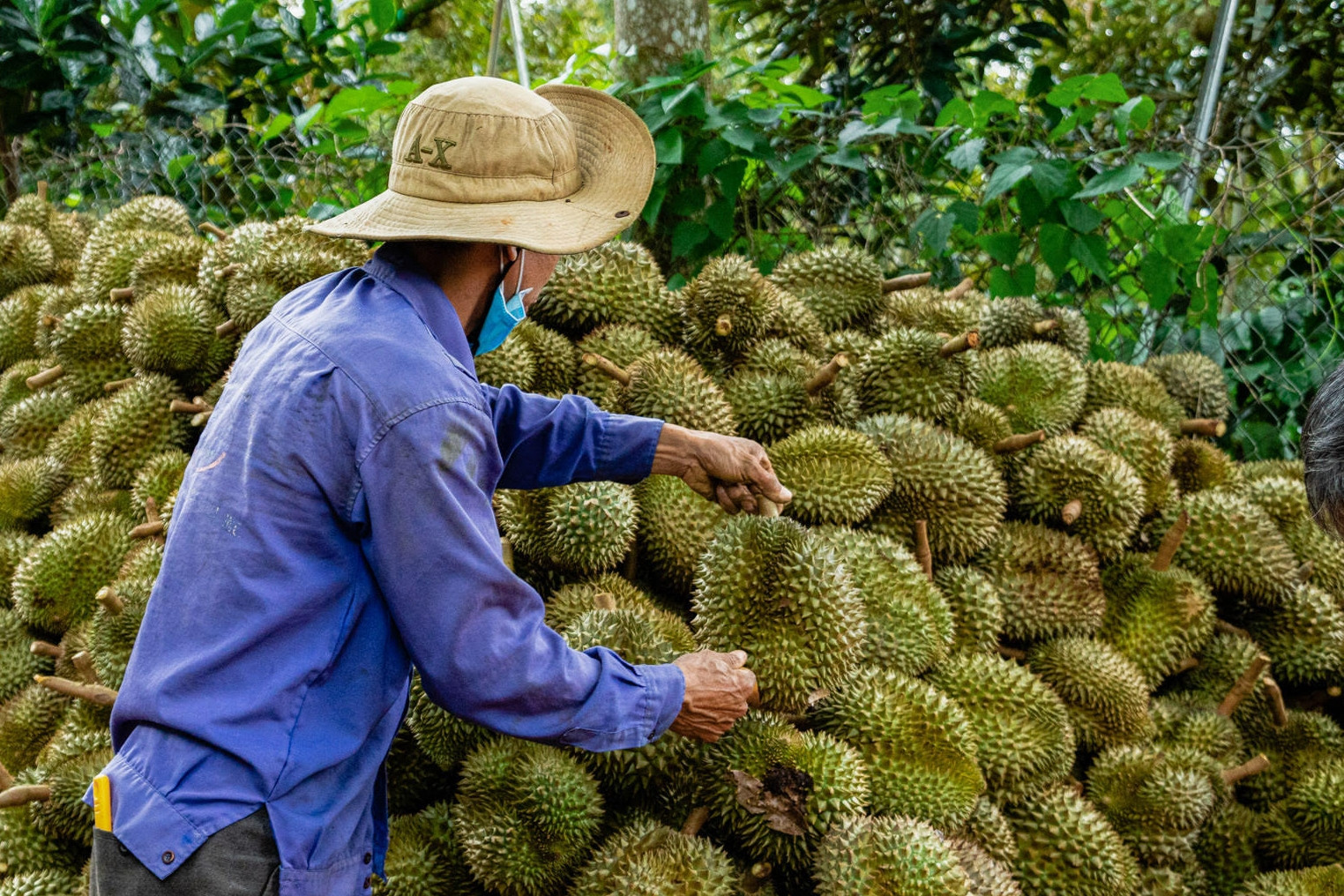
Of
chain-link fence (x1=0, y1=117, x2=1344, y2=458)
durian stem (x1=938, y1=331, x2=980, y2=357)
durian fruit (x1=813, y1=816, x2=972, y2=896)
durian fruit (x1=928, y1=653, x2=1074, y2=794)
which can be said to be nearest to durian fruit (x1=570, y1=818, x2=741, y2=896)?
durian fruit (x1=813, y1=816, x2=972, y2=896)

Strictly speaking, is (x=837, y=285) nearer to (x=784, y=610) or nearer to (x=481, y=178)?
(x=784, y=610)

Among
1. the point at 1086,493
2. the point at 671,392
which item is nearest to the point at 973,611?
the point at 1086,493

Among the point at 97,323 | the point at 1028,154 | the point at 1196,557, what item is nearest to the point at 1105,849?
the point at 1196,557

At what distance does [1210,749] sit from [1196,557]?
22.2 inches

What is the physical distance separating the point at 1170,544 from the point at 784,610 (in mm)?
1317

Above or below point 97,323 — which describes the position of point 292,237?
above

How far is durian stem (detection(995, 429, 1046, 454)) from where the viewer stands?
8.41 feet

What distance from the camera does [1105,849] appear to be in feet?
6.72

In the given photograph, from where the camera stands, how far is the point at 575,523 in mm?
2201

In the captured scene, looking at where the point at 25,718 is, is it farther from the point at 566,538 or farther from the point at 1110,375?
the point at 1110,375

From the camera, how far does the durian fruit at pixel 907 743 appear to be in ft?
Result: 6.22

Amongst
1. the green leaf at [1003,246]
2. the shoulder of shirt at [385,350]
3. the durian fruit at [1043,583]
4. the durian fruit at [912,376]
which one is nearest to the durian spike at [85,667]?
the shoulder of shirt at [385,350]

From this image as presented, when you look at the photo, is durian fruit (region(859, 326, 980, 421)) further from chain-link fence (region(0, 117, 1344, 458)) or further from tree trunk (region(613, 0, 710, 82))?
tree trunk (region(613, 0, 710, 82))

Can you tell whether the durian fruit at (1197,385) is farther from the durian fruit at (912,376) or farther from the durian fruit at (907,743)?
the durian fruit at (907,743)
